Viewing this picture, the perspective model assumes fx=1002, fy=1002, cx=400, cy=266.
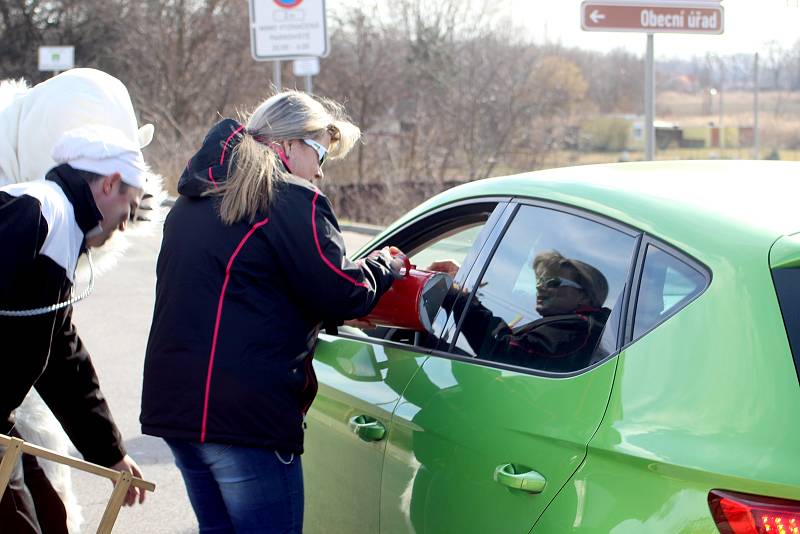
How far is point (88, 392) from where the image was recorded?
3.08m

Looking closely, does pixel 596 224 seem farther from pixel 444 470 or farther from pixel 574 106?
pixel 574 106

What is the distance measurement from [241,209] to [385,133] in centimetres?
1786

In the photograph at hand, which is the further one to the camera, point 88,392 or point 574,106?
point 574,106

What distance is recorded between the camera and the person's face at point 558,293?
2.66 meters

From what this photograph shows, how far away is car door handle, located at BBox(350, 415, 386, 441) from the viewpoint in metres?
2.99

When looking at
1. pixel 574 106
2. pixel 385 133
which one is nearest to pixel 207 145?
pixel 385 133

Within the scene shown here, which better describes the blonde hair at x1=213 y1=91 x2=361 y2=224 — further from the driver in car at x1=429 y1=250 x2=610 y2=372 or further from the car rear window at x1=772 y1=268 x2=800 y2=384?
the car rear window at x1=772 y1=268 x2=800 y2=384

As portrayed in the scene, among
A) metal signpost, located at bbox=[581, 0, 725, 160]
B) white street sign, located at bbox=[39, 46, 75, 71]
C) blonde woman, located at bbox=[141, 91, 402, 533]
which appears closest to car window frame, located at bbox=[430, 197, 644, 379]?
blonde woman, located at bbox=[141, 91, 402, 533]

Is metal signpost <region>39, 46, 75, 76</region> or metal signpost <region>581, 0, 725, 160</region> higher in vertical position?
metal signpost <region>39, 46, 75, 76</region>

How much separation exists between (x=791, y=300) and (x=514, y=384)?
74cm

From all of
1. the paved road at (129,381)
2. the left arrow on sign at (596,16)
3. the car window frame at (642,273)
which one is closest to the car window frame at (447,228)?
the car window frame at (642,273)

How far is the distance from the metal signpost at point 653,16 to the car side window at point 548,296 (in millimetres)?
5468

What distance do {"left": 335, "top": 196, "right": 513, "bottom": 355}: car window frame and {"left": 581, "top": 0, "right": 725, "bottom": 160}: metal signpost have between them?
4945mm

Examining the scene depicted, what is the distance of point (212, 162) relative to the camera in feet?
9.10
